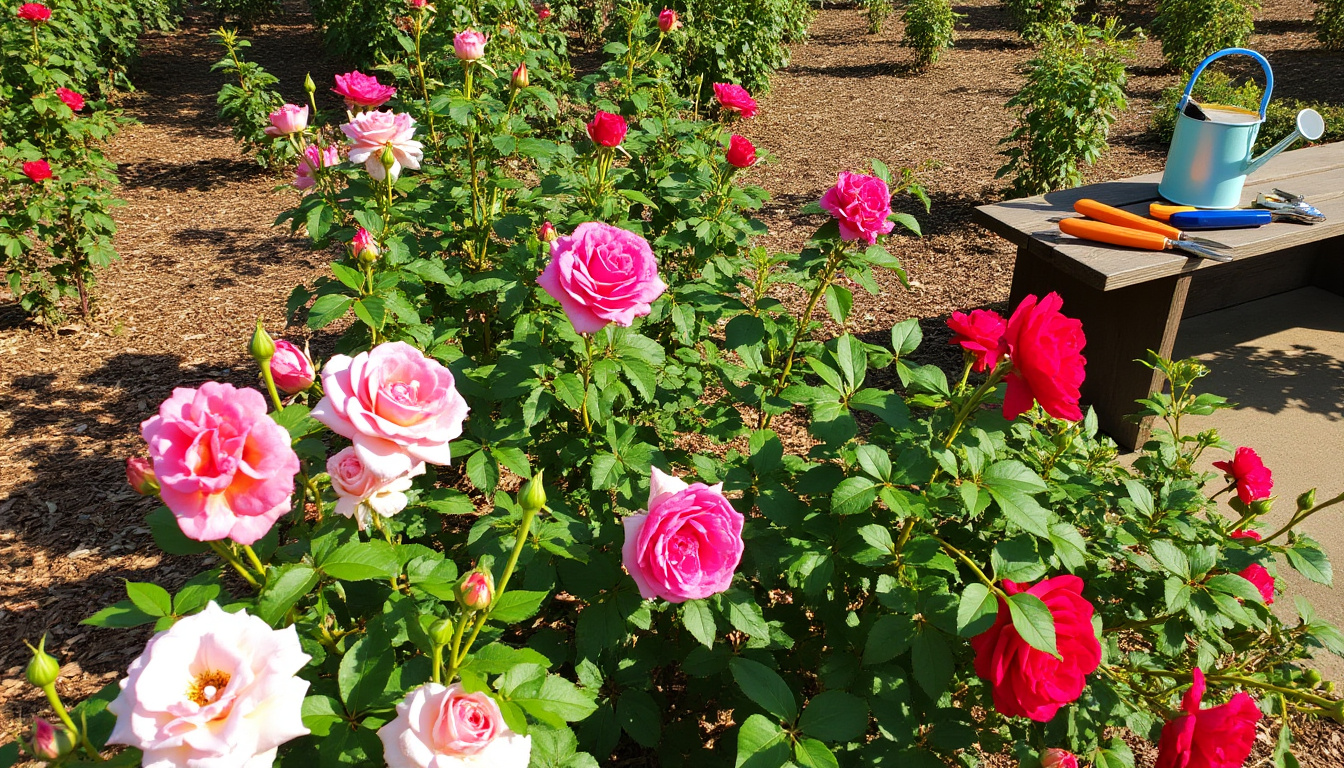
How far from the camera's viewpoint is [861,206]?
5.49 ft

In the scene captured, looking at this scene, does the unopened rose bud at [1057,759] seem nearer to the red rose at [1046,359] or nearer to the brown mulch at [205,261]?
the red rose at [1046,359]

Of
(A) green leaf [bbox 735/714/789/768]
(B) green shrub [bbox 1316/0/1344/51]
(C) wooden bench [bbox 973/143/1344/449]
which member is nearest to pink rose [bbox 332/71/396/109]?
(A) green leaf [bbox 735/714/789/768]

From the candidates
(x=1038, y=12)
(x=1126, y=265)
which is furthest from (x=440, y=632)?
(x=1038, y=12)

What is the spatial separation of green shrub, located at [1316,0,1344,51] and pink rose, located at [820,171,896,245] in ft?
31.7

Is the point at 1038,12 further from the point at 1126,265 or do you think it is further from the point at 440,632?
the point at 440,632

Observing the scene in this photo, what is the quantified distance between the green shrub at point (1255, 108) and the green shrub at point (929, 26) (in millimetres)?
2472

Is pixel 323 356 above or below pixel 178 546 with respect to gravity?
below

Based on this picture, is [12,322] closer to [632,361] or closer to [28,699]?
[28,699]

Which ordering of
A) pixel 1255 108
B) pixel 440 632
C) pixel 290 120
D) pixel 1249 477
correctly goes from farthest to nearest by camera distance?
pixel 1255 108
pixel 290 120
pixel 1249 477
pixel 440 632

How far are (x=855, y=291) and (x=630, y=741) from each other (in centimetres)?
299

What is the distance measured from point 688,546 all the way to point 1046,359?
0.53m

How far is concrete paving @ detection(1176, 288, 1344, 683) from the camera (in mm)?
2814

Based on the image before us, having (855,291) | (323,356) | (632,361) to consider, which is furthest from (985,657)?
(855,291)

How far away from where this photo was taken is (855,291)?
4387 mm
